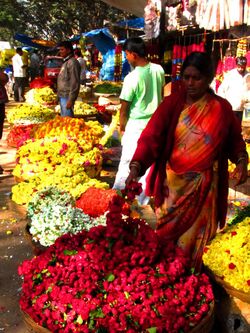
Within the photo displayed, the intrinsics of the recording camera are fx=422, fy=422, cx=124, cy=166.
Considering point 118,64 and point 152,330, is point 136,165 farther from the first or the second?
point 118,64

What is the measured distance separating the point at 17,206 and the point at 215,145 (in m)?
3.45

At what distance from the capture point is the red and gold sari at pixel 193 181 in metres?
2.90

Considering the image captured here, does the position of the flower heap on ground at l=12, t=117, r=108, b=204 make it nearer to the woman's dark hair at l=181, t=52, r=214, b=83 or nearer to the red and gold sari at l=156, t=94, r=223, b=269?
the red and gold sari at l=156, t=94, r=223, b=269

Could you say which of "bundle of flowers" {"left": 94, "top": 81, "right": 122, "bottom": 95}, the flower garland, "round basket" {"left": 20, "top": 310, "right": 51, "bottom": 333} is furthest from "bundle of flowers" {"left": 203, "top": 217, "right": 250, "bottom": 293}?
the flower garland

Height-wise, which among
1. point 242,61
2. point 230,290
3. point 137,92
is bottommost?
point 230,290

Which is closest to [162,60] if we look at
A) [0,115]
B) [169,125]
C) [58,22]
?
[0,115]

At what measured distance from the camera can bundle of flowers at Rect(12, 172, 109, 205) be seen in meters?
5.15

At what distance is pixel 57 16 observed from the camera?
118 feet

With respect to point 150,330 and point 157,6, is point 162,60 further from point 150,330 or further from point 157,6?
point 150,330

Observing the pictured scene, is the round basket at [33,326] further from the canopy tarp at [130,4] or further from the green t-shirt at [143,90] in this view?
the canopy tarp at [130,4]

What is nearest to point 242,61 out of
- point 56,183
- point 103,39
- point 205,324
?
point 56,183

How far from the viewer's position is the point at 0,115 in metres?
7.21

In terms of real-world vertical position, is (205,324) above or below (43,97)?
below

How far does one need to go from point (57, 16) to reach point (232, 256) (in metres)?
36.0
